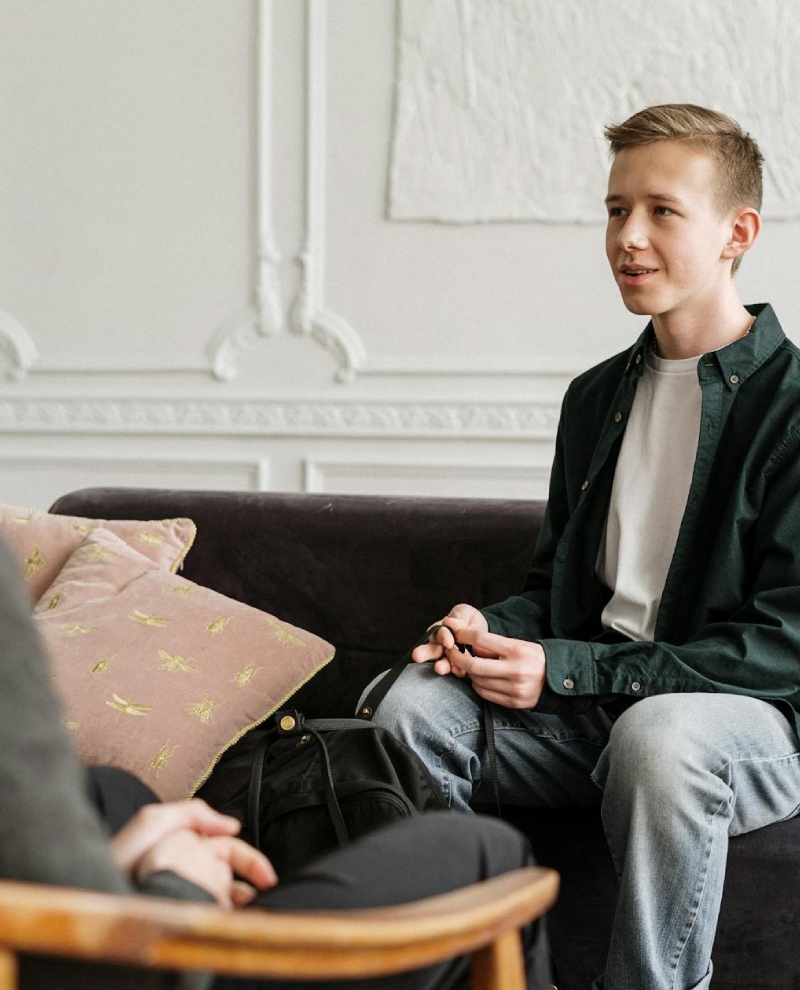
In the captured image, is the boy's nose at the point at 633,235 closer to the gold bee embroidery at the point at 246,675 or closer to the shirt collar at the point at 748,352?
the shirt collar at the point at 748,352

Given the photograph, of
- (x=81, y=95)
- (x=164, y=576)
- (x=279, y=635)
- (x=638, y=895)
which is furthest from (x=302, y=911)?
(x=81, y=95)

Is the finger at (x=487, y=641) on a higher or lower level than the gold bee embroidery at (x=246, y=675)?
higher

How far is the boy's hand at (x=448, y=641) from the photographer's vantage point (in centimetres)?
170

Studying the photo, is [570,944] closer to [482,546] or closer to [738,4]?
[482,546]

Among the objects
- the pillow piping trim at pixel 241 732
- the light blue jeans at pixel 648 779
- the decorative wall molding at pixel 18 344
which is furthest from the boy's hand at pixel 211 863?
the decorative wall molding at pixel 18 344

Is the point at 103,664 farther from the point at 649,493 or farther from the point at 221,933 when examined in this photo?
the point at 221,933

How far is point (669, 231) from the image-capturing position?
68.7 inches

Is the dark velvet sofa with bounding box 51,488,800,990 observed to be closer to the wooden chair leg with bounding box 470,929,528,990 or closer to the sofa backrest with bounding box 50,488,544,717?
the sofa backrest with bounding box 50,488,544,717

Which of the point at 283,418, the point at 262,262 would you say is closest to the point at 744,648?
the point at 283,418

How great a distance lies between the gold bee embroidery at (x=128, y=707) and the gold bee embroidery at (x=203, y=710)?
6 cm

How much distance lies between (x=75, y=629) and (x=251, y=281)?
6.00 feet

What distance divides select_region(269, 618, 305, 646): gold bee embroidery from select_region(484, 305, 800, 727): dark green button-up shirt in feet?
1.20

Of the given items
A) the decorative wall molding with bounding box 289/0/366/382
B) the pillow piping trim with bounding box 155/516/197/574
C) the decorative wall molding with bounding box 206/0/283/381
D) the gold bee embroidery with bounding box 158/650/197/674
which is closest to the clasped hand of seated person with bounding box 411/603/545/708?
the gold bee embroidery with bounding box 158/650/197/674

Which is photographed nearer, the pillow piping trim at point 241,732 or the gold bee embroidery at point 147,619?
the pillow piping trim at point 241,732
